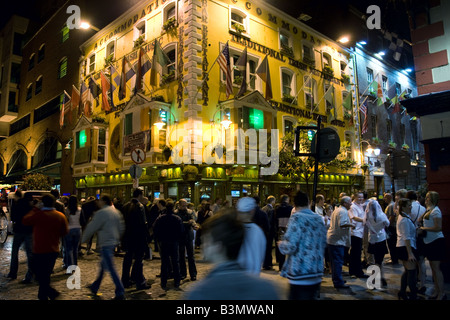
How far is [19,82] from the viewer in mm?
38125

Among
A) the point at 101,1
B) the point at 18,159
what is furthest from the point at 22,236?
the point at 18,159

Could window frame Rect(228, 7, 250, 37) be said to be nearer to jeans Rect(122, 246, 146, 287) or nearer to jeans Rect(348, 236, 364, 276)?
jeans Rect(348, 236, 364, 276)

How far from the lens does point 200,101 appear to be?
17.1 metres

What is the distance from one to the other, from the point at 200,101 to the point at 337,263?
39.5 feet

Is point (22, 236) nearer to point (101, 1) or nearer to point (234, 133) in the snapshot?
point (234, 133)

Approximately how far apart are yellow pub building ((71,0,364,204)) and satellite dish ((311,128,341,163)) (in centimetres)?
806

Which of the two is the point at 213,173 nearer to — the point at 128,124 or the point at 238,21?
the point at 128,124

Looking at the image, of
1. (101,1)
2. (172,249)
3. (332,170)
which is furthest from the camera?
(101,1)

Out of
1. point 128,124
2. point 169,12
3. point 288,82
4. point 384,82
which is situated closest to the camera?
point 169,12

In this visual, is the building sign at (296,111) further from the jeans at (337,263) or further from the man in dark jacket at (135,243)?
the man in dark jacket at (135,243)

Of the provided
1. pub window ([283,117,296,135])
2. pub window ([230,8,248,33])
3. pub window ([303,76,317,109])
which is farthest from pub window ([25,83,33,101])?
pub window ([303,76,317,109])

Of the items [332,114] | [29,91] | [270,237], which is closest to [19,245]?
[270,237]

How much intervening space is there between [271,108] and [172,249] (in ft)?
46.5

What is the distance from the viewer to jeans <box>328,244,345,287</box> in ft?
23.2
